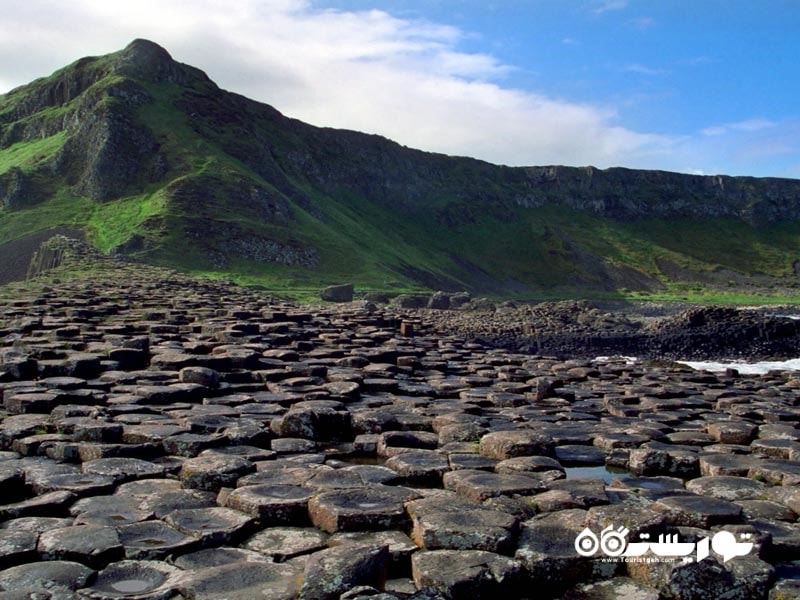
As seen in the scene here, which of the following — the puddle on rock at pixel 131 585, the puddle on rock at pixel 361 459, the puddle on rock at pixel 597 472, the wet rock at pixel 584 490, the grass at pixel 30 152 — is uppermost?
the grass at pixel 30 152

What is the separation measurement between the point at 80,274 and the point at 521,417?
3265 centimetres

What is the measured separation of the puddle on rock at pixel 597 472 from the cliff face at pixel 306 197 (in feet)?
152

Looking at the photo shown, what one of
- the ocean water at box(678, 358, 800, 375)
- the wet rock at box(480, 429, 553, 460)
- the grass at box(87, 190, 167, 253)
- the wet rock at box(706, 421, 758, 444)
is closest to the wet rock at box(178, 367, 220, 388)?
the wet rock at box(480, 429, 553, 460)

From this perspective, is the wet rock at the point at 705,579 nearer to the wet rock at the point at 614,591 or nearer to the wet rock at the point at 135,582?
the wet rock at the point at 614,591

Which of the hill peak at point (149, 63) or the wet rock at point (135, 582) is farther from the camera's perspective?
the hill peak at point (149, 63)

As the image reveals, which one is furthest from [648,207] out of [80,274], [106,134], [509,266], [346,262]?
[80,274]

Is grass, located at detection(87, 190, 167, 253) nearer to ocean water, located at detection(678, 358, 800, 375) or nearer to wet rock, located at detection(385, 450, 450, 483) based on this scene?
ocean water, located at detection(678, 358, 800, 375)

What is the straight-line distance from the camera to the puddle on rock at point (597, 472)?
8.63 meters

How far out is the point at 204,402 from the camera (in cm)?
1138

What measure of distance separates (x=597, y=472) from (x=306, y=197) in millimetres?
73181

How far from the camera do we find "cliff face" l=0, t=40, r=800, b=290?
197ft

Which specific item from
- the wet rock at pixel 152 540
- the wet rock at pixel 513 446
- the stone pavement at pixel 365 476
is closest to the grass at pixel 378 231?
the stone pavement at pixel 365 476

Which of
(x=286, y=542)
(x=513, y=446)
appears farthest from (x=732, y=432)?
(x=286, y=542)

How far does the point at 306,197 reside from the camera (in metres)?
79.9
